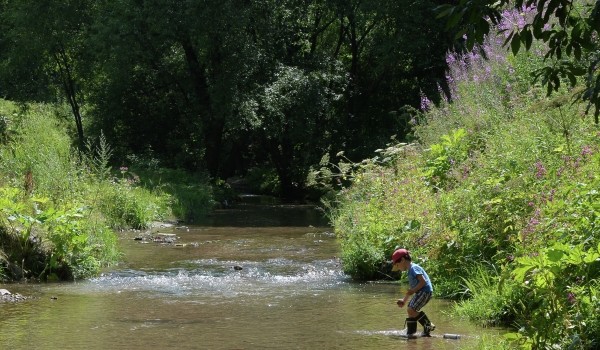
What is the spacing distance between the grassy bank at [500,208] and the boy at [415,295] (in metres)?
0.69

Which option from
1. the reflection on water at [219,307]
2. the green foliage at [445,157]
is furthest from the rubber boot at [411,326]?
the green foliage at [445,157]

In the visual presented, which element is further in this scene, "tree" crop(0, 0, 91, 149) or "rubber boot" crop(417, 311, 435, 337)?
"tree" crop(0, 0, 91, 149)

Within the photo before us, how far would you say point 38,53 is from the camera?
36844mm

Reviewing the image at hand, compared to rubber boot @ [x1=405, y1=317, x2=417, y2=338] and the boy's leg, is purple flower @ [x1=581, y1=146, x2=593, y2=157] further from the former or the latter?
rubber boot @ [x1=405, y1=317, x2=417, y2=338]

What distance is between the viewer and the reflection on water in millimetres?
8773

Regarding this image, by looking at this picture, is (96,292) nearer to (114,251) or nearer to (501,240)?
(114,251)

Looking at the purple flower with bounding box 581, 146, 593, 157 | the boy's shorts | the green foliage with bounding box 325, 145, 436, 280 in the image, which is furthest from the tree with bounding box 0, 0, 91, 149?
the purple flower with bounding box 581, 146, 593, 157

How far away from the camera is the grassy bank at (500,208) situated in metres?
7.21

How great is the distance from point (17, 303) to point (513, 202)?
648 cm

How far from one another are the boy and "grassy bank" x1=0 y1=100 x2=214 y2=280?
5.85 metres

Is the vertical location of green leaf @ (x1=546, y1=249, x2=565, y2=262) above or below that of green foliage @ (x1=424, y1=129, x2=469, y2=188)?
below

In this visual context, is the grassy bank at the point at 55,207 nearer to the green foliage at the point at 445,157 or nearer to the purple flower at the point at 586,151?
the green foliage at the point at 445,157

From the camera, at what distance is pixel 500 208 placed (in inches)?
411

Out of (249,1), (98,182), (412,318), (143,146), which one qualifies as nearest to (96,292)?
(412,318)
